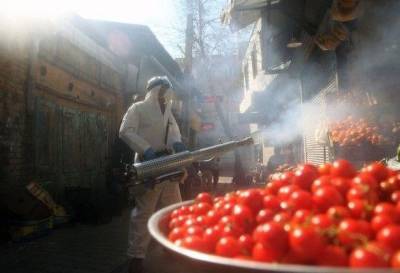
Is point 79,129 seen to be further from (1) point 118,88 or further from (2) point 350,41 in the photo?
(2) point 350,41

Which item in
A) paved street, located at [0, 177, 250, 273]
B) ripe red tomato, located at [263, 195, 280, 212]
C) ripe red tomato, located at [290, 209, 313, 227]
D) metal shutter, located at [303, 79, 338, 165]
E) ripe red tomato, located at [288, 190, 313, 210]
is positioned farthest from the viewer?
metal shutter, located at [303, 79, 338, 165]

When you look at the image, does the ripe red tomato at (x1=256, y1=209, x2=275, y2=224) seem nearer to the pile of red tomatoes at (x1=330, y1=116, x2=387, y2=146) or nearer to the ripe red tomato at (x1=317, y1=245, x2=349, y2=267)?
the ripe red tomato at (x1=317, y1=245, x2=349, y2=267)

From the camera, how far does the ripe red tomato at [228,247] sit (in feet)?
4.78

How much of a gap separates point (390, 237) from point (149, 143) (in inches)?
145

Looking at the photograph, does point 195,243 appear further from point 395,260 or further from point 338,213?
point 395,260

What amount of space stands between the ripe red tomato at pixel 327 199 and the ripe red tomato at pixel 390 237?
317 millimetres

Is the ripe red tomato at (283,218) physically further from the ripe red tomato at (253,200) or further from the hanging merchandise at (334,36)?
the hanging merchandise at (334,36)

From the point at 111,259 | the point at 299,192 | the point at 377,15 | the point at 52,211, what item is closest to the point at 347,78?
the point at 377,15

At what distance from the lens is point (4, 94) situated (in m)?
6.25

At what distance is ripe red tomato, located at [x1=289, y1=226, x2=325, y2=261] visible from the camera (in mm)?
1289

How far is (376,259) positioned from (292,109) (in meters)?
15.6

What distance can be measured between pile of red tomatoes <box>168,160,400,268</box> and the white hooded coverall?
7.48 ft

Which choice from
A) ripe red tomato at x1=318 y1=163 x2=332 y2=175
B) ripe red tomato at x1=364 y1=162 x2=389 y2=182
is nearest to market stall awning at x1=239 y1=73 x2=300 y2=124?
ripe red tomato at x1=318 y1=163 x2=332 y2=175

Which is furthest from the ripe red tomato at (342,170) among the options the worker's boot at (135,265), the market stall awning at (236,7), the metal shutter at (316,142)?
the market stall awning at (236,7)
